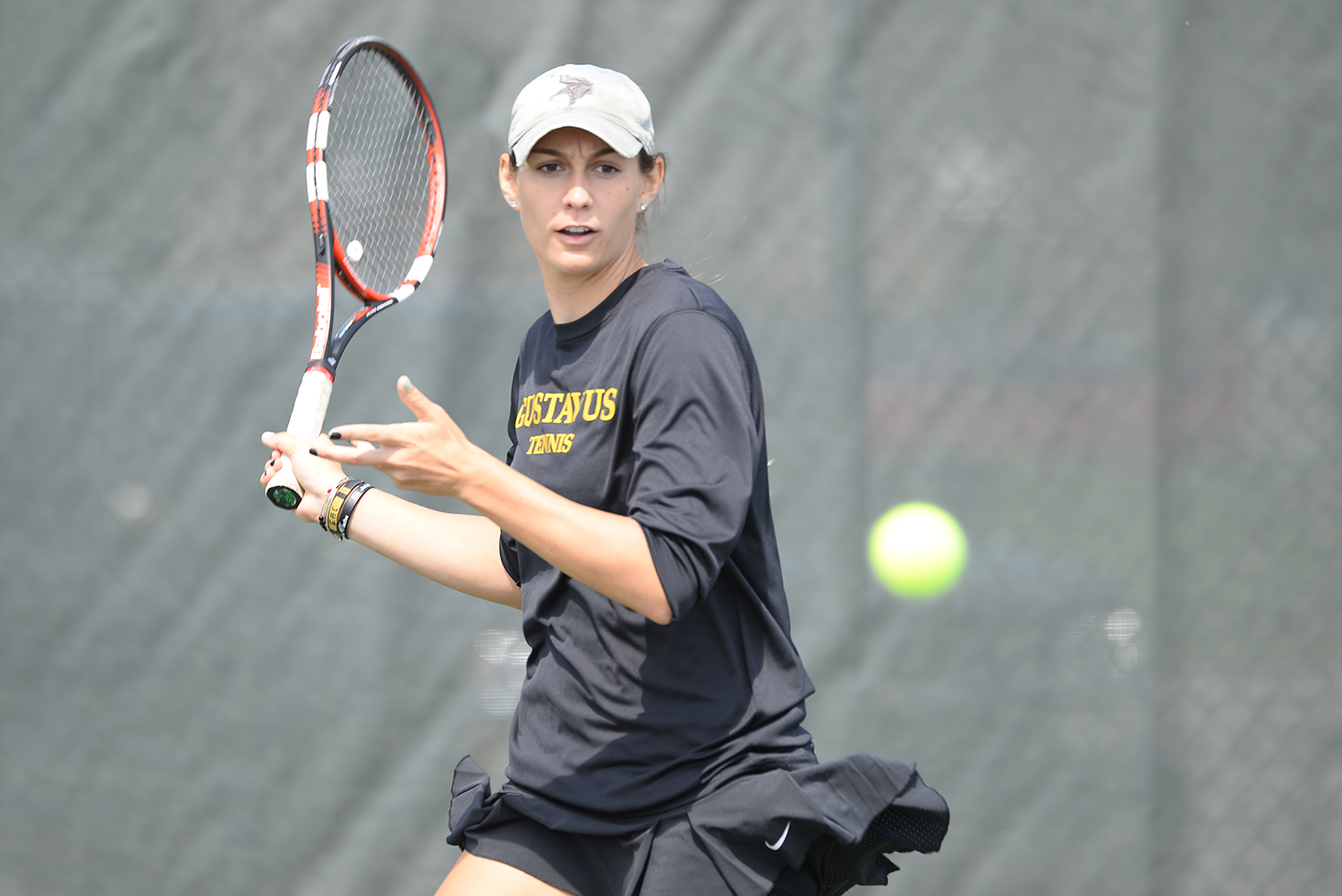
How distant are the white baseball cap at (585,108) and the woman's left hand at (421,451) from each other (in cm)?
49

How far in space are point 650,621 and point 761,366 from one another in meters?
1.24

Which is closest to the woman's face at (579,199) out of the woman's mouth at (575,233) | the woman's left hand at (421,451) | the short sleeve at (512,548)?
the woman's mouth at (575,233)

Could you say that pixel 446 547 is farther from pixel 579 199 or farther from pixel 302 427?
pixel 579 199

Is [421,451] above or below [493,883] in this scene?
above

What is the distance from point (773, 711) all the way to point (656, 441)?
0.44m

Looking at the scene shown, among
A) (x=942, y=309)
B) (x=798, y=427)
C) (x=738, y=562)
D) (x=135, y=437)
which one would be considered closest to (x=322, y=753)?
(x=135, y=437)

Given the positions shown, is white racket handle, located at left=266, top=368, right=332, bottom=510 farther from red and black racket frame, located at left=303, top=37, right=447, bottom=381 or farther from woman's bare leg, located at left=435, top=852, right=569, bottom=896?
woman's bare leg, located at left=435, top=852, right=569, bottom=896

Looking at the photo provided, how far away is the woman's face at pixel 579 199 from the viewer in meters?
1.72

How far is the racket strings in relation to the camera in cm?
233

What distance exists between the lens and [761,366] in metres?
Answer: 2.79

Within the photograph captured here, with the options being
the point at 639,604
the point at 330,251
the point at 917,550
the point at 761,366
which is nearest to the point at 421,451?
the point at 639,604

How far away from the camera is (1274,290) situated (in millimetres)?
2812

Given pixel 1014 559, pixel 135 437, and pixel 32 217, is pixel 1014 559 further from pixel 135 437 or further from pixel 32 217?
pixel 32 217

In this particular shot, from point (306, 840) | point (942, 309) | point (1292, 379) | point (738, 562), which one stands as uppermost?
point (1292, 379)
